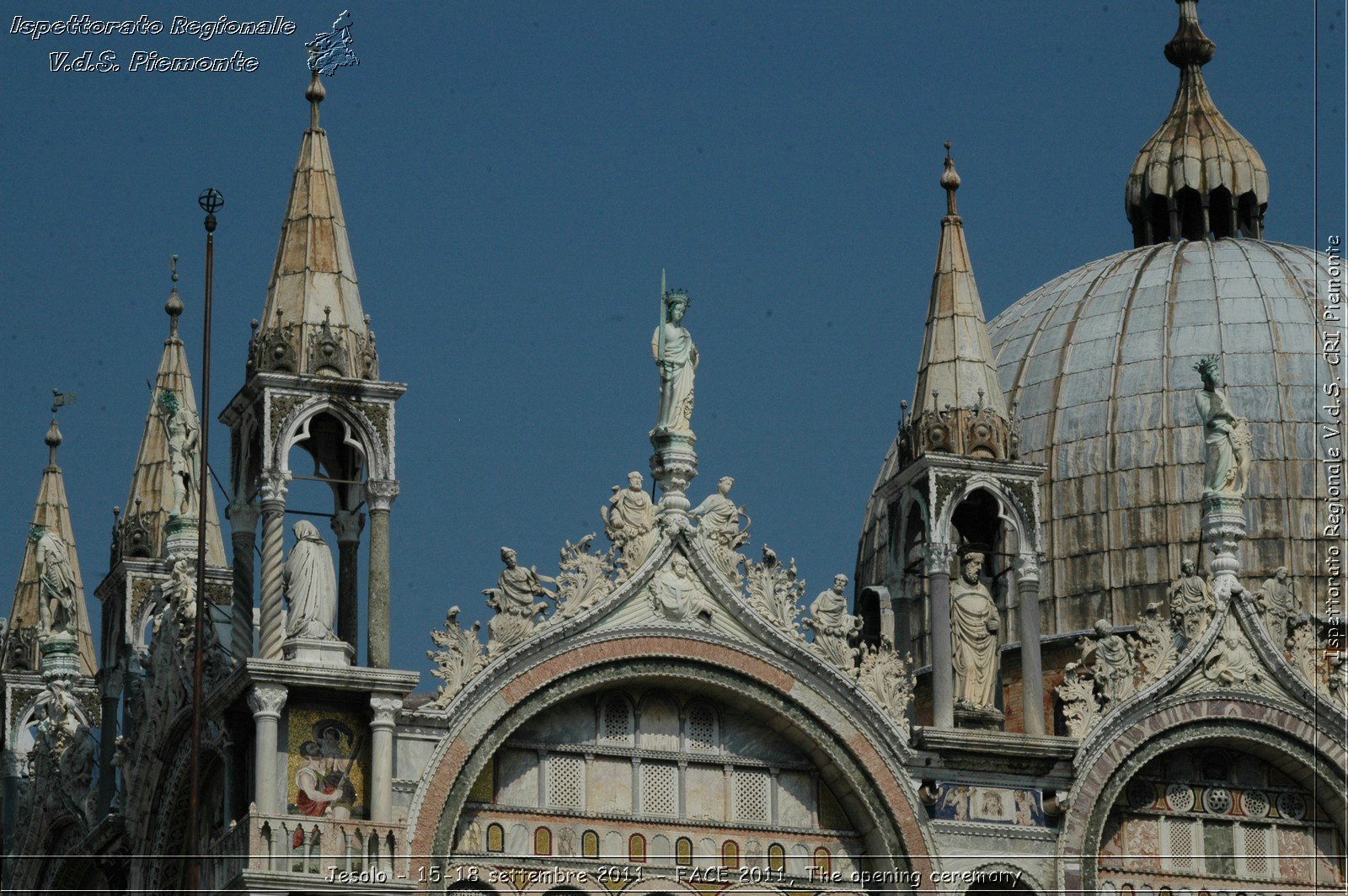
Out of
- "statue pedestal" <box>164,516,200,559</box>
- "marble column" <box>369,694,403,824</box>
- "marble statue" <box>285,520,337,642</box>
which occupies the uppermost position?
"statue pedestal" <box>164,516,200,559</box>

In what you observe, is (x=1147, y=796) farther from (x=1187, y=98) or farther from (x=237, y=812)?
(x=1187, y=98)

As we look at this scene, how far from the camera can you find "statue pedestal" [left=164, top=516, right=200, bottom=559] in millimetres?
43219

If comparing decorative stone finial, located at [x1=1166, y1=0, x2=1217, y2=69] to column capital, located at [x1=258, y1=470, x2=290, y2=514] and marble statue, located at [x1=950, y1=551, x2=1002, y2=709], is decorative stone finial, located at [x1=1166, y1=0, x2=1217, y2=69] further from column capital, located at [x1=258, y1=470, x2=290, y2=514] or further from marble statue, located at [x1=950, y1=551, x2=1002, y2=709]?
column capital, located at [x1=258, y1=470, x2=290, y2=514]

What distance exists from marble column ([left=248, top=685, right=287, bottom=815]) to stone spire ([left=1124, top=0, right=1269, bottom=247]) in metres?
20.8

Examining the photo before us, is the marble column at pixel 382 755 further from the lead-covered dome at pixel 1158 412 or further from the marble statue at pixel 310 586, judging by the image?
the lead-covered dome at pixel 1158 412

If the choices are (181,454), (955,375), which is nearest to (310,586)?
(181,454)

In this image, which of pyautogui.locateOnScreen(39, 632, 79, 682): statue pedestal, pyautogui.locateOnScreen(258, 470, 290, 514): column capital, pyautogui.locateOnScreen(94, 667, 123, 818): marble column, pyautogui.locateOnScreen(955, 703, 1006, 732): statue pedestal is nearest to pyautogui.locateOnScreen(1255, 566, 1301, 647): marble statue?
pyautogui.locateOnScreen(955, 703, 1006, 732): statue pedestal

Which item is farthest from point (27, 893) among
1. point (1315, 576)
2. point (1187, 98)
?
point (1187, 98)

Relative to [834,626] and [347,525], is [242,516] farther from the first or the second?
[834,626]

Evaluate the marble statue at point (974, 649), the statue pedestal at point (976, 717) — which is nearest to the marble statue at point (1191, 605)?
the marble statue at point (974, 649)

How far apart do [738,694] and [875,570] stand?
1208 centimetres

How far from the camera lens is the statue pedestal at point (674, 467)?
3931 centimetres

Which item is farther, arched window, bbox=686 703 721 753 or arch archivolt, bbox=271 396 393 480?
arched window, bbox=686 703 721 753

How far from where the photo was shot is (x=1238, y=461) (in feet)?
138
